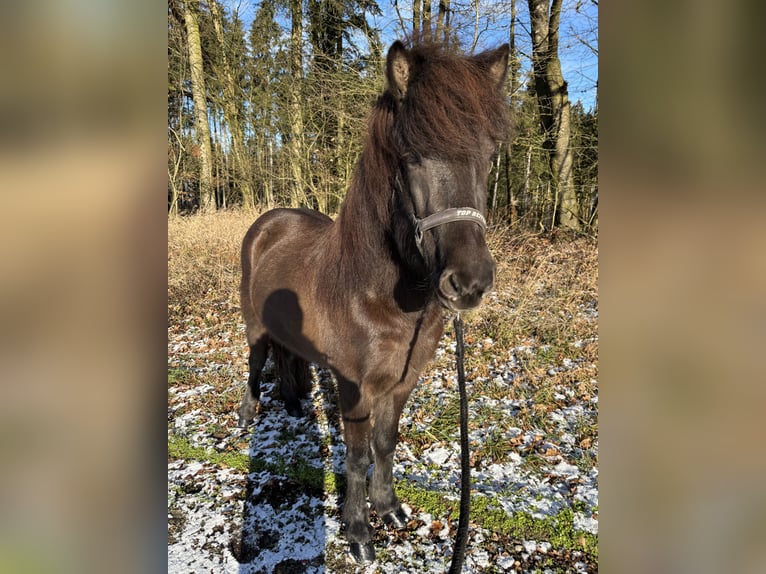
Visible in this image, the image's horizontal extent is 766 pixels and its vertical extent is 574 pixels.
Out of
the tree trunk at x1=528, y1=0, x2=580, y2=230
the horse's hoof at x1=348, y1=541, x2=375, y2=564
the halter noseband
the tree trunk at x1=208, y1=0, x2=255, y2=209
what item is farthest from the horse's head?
the tree trunk at x1=208, y1=0, x2=255, y2=209

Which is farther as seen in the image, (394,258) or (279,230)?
(279,230)

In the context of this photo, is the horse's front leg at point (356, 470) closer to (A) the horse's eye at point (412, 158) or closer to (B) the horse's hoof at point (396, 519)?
(B) the horse's hoof at point (396, 519)

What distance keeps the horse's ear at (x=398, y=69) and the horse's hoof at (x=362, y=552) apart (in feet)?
8.23

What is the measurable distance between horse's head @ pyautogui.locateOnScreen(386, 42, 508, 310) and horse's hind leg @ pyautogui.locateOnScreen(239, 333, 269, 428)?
8.91ft

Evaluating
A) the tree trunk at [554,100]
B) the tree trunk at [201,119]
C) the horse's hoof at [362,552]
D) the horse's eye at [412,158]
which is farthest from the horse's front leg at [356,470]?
the tree trunk at [201,119]

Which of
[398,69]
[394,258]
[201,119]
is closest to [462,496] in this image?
[394,258]

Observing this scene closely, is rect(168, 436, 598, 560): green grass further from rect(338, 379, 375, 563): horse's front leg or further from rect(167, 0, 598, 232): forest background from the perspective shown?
rect(167, 0, 598, 232): forest background

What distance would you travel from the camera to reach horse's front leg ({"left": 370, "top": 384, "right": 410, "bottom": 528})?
2.71 metres

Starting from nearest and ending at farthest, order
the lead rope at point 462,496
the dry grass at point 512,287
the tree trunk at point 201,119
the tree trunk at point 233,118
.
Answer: the lead rope at point 462,496
the dry grass at point 512,287
the tree trunk at point 201,119
the tree trunk at point 233,118

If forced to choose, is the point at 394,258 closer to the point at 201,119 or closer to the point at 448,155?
the point at 448,155

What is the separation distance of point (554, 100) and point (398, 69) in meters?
6.44

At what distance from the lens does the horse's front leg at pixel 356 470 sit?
8.07 ft

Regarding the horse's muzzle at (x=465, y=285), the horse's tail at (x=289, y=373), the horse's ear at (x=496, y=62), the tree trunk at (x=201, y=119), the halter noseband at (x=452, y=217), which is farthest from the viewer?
the tree trunk at (x=201, y=119)

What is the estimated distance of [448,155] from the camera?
167 centimetres
